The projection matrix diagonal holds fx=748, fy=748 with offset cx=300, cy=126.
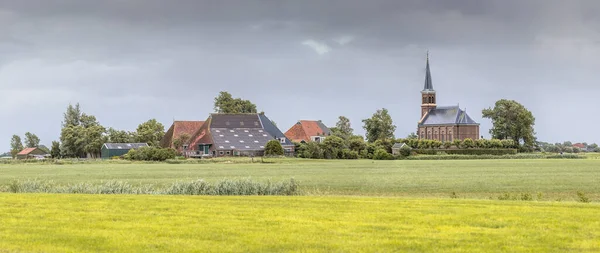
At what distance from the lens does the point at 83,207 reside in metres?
21.9

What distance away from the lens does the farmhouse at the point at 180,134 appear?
134 m

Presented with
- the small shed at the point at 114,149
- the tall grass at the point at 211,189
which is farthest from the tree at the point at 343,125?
the tall grass at the point at 211,189

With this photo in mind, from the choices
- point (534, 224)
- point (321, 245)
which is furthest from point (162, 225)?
point (534, 224)

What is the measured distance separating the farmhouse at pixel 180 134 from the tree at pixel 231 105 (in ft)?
28.7

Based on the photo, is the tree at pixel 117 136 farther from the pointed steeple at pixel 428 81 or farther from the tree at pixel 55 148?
the pointed steeple at pixel 428 81

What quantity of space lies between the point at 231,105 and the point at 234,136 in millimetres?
23051

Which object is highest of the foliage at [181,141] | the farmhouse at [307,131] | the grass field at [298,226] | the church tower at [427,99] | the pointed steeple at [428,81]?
the pointed steeple at [428,81]

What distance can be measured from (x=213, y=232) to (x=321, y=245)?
2.84m

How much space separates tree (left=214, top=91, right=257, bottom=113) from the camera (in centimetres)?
15050

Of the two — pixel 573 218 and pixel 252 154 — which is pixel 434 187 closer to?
pixel 573 218

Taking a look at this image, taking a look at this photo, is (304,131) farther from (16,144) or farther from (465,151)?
(16,144)

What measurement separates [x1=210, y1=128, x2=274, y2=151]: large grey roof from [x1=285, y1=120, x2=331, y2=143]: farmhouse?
20.5 meters

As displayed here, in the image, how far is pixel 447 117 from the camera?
7023 inches

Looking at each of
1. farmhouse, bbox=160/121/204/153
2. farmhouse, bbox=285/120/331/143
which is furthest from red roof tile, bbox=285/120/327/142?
farmhouse, bbox=160/121/204/153
